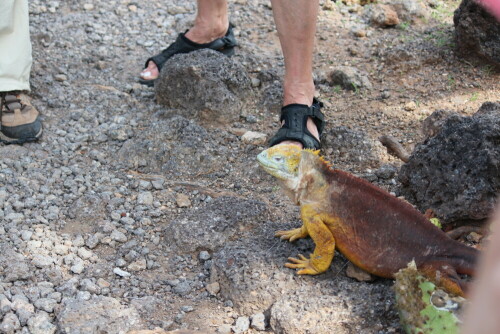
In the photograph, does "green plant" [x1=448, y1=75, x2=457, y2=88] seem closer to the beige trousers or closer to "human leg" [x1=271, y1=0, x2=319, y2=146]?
"human leg" [x1=271, y1=0, x2=319, y2=146]

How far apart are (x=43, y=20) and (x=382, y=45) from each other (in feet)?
11.1

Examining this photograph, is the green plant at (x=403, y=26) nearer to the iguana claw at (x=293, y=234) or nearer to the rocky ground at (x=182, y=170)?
the rocky ground at (x=182, y=170)

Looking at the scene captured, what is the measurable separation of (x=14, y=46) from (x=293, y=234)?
2831 millimetres

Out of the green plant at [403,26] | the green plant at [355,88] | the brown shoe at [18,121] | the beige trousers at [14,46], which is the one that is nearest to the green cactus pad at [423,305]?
the green plant at [355,88]

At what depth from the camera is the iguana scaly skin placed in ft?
10.2

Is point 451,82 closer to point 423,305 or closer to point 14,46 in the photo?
point 423,305

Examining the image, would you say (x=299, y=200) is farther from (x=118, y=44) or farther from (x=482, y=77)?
(x=118, y=44)

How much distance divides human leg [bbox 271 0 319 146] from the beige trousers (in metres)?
2.02

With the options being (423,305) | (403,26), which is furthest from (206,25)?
(423,305)

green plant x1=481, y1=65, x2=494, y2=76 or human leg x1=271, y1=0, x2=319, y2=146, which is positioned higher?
human leg x1=271, y1=0, x2=319, y2=146

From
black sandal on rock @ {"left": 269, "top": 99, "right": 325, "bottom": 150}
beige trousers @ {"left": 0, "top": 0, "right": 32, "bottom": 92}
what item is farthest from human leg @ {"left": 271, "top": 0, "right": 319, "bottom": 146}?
beige trousers @ {"left": 0, "top": 0, "right": 32, "bottom": 92}

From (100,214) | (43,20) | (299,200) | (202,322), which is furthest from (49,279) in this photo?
(43,20)

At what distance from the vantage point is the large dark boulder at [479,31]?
17.3 ft

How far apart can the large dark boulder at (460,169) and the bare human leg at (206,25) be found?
96.8 inches
